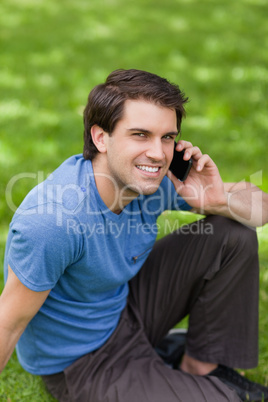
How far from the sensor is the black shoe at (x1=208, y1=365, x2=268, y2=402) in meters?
2.68

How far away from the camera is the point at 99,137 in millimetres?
2510

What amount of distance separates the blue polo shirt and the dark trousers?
0.39 ft

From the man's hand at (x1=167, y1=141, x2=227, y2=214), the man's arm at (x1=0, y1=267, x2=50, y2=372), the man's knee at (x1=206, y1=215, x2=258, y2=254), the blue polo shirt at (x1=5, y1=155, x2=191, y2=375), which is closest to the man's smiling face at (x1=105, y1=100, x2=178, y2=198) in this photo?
the blue polo shirt at (x1=5, y1=155, x2=191, y2=375)

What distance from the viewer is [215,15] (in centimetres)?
838

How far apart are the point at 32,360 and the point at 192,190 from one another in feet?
3.89

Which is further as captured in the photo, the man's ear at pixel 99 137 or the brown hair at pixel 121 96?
the man's ear at pixel 99 137

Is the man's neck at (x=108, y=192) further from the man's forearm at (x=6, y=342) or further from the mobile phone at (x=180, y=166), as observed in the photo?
the man's forearm at (x=6, y=342)

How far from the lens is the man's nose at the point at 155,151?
2.35 meters

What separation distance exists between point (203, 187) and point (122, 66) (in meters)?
4.27

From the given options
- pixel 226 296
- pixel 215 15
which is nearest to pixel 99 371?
pixel 226 296

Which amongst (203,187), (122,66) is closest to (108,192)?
(203,187)

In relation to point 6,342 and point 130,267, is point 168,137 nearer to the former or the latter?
point 130,267

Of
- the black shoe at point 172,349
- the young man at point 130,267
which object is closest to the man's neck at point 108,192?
the young man at point 130,267

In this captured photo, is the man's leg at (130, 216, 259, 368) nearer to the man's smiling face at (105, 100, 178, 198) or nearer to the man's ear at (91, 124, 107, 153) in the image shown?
the man's smiling face at (105, 100, 178, 198)
